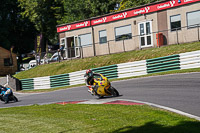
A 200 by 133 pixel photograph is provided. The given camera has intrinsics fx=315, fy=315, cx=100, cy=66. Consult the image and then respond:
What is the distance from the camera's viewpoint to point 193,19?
79.0 ft

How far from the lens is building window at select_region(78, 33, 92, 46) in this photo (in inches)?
1269

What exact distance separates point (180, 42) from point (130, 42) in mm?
4974

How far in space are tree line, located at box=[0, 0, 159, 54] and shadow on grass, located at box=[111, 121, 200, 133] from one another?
34094 mm

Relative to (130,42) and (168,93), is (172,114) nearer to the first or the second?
(168,93)

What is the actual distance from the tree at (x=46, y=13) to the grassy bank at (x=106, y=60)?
22628 millimetres

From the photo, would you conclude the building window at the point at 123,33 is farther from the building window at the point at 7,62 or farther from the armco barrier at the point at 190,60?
the building window at the point at 7,62

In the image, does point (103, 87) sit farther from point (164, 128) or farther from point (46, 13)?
point (46, 13)

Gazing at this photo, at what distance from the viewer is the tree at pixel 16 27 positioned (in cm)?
6732

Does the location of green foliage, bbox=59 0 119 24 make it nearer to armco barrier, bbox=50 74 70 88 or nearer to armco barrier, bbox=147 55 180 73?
armco barrier, bbox=50 74 70 88

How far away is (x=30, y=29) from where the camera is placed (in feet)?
233

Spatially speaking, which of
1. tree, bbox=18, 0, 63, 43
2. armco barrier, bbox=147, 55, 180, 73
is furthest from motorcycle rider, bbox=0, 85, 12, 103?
tree, bbox=18, 0, 63, 43

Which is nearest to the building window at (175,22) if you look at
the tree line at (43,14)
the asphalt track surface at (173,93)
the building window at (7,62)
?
the asphalt track surface at (173,93)

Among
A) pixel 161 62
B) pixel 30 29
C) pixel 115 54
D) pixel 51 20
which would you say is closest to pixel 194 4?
pixel 161 62

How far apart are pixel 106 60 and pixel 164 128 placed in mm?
21784
